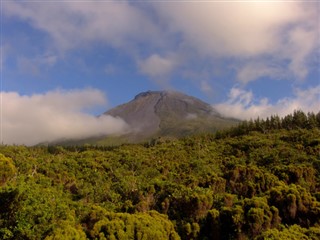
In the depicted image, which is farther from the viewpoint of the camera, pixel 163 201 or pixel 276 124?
pixel 276 124

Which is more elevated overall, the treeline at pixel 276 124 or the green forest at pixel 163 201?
the treeline at pixel 276 124

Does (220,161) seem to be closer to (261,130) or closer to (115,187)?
(115,187)

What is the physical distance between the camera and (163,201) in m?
32.0

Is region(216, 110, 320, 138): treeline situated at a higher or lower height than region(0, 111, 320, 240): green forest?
higher

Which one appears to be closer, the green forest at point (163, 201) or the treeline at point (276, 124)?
the green forest at point (163, 201)

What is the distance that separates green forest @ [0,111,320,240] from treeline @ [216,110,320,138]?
3005 centimetres

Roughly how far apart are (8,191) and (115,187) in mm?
20905

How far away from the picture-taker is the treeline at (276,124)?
91.8 metres

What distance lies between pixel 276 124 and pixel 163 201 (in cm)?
7267

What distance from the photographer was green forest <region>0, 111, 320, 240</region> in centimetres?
2028

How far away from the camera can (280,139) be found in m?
75.0

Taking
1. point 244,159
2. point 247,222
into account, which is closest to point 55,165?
point 244,159

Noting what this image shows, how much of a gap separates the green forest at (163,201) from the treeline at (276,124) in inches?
1183

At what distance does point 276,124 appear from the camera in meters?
97.3
